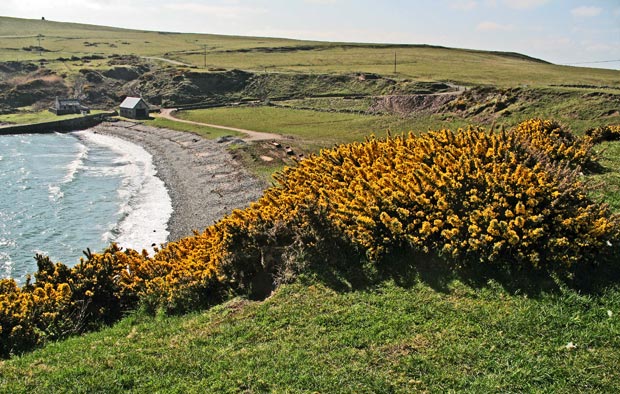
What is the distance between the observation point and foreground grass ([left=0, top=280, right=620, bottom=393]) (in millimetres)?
9648

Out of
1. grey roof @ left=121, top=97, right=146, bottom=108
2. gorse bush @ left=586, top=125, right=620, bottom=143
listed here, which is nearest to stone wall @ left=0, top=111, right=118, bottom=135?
grey roof @ left=121, top=97, right=146, bottom=108

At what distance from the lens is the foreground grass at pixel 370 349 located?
9648 millimetres

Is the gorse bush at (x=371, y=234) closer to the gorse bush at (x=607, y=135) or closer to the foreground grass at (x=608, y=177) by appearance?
the foreground grass at (x=608, y=177)

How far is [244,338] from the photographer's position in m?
12.0

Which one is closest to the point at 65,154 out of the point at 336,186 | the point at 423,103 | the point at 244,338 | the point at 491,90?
the point at 423,103

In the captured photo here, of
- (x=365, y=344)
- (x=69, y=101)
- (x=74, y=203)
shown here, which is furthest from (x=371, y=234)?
(x=69, y=101)

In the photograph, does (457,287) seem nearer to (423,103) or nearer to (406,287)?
(406,287)

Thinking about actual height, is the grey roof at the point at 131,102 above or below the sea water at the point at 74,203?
above

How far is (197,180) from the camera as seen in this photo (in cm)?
4719

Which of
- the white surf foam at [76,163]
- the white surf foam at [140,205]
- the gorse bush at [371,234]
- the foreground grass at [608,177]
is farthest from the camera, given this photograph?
the white surf foam at [76,163]

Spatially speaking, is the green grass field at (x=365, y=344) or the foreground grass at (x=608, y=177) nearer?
the green grass field at (x=365, y=344)

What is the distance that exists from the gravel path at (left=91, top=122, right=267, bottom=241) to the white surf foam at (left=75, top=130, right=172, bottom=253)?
0.75 meters

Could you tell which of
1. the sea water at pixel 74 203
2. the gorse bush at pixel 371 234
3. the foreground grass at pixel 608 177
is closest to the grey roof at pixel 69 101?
the sea water at pixel 74 203

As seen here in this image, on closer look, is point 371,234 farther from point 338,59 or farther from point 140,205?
point 338,59
